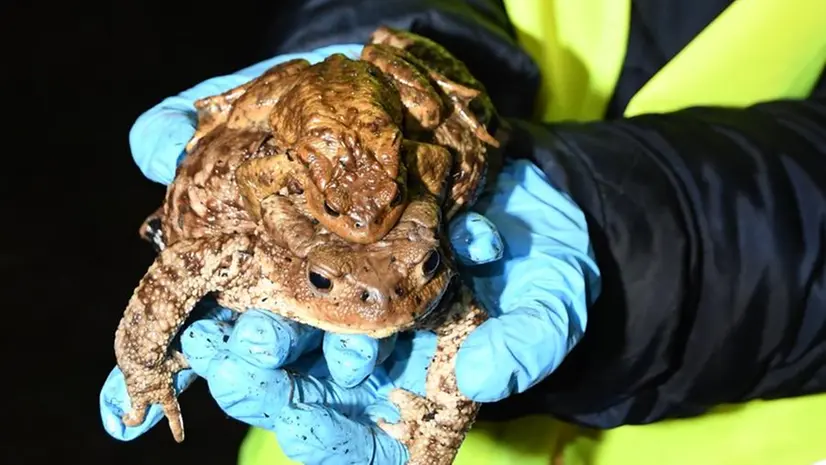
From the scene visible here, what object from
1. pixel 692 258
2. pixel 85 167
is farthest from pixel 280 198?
pixel 85 167

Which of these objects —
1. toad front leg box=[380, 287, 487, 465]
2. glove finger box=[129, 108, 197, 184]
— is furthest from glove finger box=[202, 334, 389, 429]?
glove finger box=[129, 108, 197, 184]

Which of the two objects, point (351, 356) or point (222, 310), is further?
point (222, 310)

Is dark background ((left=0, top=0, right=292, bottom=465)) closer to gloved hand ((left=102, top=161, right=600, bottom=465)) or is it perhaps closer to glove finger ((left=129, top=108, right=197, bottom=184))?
glove finger ((left=129, top=108, right=197, bottom=184))

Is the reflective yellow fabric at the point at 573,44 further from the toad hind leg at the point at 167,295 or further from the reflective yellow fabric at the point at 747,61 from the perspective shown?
the toad hind leg at the point at 167,295

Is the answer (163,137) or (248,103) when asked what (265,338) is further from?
(163,137)

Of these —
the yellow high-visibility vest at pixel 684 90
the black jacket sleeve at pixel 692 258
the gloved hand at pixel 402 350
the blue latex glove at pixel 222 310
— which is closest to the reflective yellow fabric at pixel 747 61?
the yellow high-visibility vest at pixel 684 90

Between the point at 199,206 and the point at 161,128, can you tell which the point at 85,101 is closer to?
the point at 161,128

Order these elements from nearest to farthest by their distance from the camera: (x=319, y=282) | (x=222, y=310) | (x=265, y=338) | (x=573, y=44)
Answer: (x=319, y=282), (x=265, y=338), (x=222, y=310), (x=573, y=44)

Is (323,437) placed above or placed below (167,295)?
below
